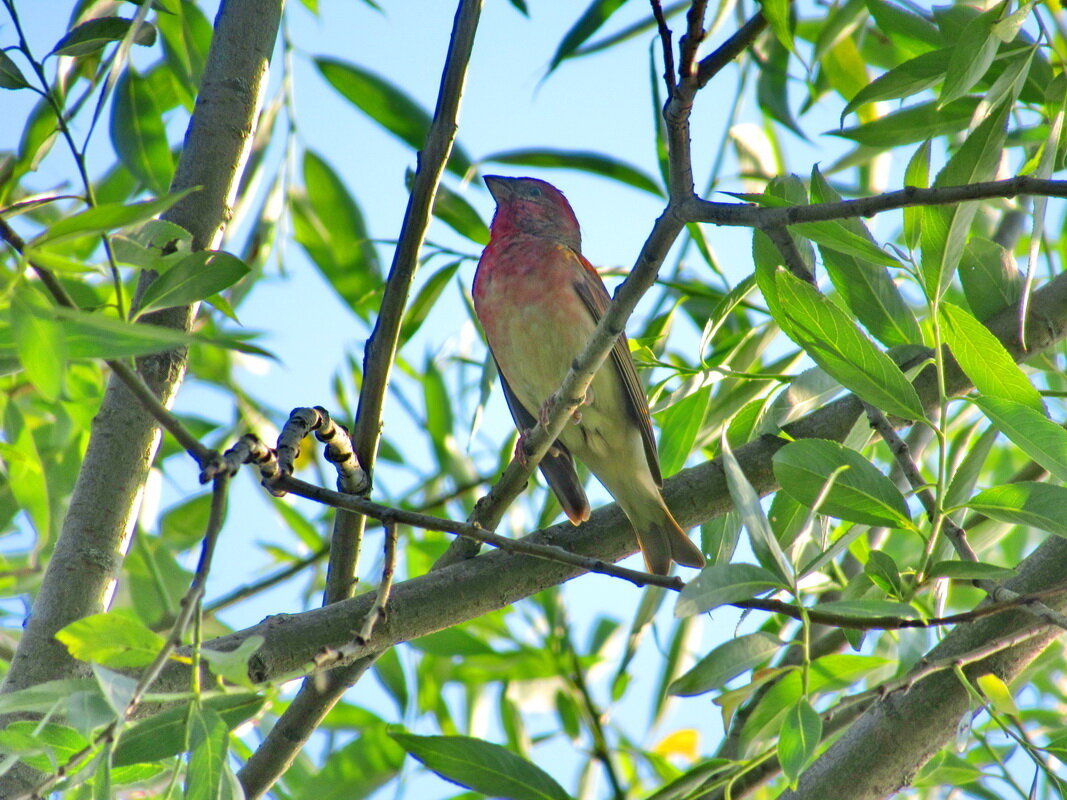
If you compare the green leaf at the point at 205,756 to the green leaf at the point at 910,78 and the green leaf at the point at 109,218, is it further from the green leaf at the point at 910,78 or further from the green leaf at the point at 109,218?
the green leaf at the point at 910,78

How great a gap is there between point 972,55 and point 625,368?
2.21 metres

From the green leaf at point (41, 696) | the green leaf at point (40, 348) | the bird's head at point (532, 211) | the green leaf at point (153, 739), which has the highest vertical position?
the bird's head at point (532, 211)

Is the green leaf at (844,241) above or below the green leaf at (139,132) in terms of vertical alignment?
below

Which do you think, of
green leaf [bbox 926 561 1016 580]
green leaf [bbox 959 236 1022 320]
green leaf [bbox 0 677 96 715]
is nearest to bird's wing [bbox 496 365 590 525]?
green leaf [bbox 959 236 1022 320]

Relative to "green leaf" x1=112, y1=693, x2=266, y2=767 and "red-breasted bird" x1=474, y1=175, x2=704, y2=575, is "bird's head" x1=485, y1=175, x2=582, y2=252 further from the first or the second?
"green leaf" x1=112, y1=693, x2=266, y2=767

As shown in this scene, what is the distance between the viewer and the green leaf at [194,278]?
177cm

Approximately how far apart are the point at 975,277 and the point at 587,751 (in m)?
2.02

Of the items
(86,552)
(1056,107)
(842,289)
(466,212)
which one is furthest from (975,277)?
(86,552)

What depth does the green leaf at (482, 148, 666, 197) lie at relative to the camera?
11.9 feet

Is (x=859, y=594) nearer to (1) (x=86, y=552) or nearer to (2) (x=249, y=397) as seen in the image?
(1) (x=86, y=552)

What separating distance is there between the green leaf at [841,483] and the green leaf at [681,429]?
1.05m

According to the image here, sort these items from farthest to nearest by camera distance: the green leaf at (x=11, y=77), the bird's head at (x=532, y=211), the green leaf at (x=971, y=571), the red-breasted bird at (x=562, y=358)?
the bird's head at (x=532, y=211)
the red-breasted bird at (x=562, y=358)
the green leaf at (x=11, y=77)
the green leaf at (x=971, y=571)

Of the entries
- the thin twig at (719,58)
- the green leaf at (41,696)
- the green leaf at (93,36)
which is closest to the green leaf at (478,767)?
the green leaf at (41,696)

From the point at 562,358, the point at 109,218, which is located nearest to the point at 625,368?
the point at 562,358
